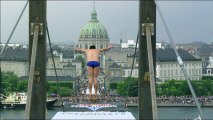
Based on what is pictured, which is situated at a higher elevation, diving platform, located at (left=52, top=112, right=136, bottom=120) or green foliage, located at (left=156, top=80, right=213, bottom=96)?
green foliage, located at (left=156, top=80, right=213, bottom=96)

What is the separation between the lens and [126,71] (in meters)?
108

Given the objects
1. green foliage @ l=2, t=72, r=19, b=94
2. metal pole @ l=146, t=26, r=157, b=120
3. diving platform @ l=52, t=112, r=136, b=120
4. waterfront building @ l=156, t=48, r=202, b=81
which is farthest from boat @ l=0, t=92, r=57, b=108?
metal pole @ l=146, t=26, r=157, b=120

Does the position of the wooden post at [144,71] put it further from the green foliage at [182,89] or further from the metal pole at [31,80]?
the green foliage at [182,89]

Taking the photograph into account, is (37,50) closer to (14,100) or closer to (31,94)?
(31,94)

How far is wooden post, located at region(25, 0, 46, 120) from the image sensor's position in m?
7.55

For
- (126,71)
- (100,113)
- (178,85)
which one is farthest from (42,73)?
(126,71)

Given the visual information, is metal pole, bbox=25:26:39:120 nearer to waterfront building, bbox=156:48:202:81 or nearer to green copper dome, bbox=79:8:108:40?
waterfront building, bbox=156:48:202:81

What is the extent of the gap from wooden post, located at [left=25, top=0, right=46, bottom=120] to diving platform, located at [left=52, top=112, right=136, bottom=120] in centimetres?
23

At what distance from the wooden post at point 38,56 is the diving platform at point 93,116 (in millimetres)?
226

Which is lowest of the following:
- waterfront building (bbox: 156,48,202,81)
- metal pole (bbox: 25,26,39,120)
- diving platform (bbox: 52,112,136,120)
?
diving platform (bbox: 52,112,136,120)

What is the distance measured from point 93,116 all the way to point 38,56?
908 millimetres

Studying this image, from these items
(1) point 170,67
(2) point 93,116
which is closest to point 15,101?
(1) point 170,67

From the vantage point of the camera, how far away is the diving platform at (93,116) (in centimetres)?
754

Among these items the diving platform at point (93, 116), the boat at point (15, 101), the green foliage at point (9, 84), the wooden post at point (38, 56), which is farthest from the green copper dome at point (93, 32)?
the wooden post at point (38, 56)
